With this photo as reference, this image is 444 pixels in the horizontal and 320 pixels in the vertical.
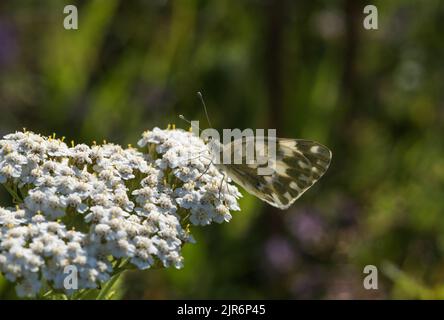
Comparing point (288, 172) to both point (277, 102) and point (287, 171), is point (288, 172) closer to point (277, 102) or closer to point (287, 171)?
point (287, 171)

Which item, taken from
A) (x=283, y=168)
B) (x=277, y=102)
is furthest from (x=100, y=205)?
(x=277, y=102)

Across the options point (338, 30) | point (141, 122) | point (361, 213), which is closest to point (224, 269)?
point (361, 213)

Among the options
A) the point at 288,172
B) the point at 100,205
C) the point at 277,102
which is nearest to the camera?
the point at 100,205

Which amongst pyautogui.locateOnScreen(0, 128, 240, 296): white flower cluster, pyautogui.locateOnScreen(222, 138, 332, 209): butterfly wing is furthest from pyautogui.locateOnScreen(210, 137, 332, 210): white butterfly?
pyautogui.locateOnScreen(0, 128, 240, 296): white flower cluster

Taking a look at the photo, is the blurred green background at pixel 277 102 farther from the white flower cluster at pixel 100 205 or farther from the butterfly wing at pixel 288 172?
the white flower cluster at pixel 100 205

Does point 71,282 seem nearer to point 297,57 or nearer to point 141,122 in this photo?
point 141,122

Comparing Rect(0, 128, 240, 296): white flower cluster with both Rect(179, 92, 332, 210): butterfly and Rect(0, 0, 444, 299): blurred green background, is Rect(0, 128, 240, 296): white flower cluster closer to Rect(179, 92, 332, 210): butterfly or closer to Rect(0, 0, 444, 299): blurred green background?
Rect(179, 92, 332, 210): butterfly

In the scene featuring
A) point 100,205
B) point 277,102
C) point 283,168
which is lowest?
point 100,205
